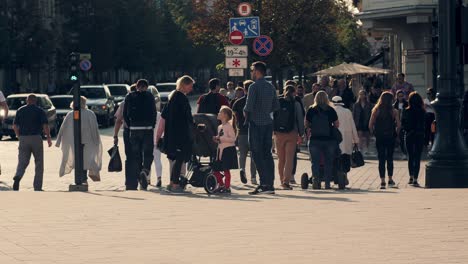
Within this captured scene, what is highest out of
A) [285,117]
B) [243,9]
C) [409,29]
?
[243,9]

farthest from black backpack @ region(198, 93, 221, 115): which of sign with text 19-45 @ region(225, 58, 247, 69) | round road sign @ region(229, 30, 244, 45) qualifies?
round road sign @ region(229, 30, 244, 45)

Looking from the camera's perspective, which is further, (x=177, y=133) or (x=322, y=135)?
(x=322, y=135)

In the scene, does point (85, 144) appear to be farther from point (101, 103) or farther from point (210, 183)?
point (101, 103)

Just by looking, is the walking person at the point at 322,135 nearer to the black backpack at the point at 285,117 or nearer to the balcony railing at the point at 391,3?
the black backpack at the point at 285,117

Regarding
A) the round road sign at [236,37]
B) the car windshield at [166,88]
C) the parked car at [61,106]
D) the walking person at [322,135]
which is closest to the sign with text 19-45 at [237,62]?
the round road sign at [236,37]

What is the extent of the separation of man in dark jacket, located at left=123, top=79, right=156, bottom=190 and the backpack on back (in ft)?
11.1

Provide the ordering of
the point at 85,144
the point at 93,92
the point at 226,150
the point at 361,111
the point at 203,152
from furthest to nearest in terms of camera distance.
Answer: the point at 93,92
the point at 361,111
the point at 85,144
the point at 203,152
the point at 226,150

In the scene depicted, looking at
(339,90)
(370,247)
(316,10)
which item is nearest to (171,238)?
(370,247)

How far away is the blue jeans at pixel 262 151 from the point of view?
57.7 feet

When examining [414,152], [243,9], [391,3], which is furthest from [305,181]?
[391,3]

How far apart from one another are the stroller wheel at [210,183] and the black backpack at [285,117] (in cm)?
185

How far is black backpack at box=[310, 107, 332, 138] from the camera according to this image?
740 inches

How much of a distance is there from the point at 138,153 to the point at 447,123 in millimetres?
4555

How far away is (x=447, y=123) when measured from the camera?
18.4 m
